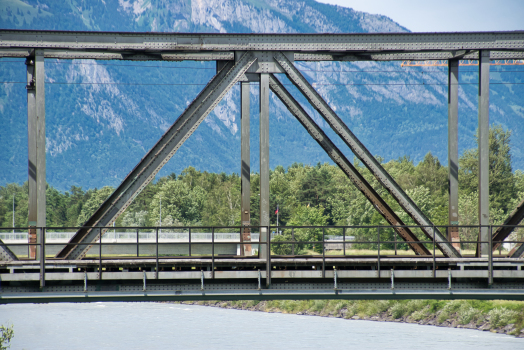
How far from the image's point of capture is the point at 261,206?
16391mm

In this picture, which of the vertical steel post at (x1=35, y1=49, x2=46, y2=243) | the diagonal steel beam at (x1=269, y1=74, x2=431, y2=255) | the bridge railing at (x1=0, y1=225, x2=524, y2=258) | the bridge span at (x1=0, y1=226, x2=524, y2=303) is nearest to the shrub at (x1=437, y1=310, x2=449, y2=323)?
the bridge railing at (x1=0, y1=225, x2=524, y2=258)

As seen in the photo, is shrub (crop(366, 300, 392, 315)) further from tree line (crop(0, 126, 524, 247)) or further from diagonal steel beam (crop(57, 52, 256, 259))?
diagonal steel beam (crop(57, 52, 256, 259))

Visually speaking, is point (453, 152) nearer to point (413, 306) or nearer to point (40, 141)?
point (40, 141)

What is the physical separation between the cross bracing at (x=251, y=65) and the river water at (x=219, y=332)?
84.9ft

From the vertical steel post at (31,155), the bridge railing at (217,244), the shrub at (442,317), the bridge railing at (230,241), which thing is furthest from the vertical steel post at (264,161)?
the shrub at (442,317)

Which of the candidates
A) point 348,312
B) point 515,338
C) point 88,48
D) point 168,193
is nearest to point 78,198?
point 168,193

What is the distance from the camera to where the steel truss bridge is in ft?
49.1

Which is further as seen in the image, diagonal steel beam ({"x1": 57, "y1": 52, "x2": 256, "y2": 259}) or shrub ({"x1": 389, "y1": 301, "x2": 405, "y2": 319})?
shrub ({"x1": 389, "y1": 301, "x2": 405, "y2": 319})

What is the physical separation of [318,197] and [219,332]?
60461 mm

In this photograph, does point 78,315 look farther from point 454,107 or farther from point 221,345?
point 454,107

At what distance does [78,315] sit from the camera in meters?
58.3

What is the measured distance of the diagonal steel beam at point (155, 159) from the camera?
1576 cm

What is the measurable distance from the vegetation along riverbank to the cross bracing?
2898cm

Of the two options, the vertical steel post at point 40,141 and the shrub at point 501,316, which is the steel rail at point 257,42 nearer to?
the vertical steel post at point 40,141
